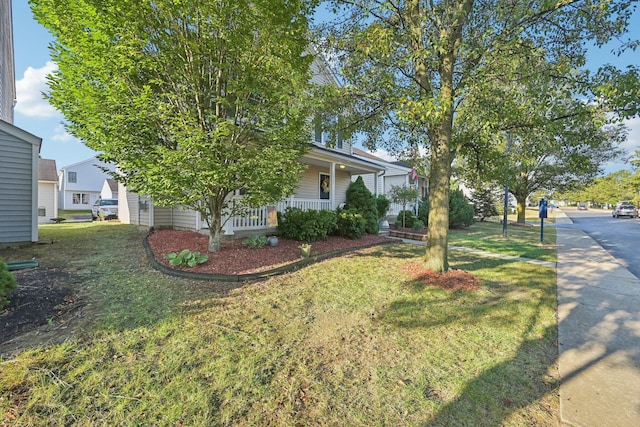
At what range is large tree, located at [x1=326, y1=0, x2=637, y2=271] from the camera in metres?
4.61

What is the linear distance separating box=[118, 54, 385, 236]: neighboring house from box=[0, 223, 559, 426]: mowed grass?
10.4 feet

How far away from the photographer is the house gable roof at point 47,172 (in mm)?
24875

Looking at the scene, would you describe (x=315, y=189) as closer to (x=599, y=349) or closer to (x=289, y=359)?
(x=289, y=359)

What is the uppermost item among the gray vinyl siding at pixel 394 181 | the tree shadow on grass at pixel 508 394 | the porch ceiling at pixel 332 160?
the gray vinyl siding at pixel 394 181

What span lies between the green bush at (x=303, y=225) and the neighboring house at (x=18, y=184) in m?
6.23

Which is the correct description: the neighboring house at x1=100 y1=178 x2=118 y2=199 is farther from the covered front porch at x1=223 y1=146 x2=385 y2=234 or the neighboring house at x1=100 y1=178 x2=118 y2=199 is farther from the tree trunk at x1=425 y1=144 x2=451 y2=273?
the tree trunk at x1=425 y1=144 x2=451 y2=273

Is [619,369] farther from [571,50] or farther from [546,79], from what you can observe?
[571,50]

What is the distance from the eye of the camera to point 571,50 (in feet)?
18.6

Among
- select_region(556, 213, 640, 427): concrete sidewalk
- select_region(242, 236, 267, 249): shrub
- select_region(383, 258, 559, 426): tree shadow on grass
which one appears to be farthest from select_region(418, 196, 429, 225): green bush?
select_region(242, 236, 267, 249): shrub

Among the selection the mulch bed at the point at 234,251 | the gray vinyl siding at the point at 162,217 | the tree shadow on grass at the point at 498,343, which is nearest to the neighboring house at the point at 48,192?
the gray vinyl siding at the point at 162,217

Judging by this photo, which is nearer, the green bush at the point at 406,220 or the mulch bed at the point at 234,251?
the mulch bed at the point at 234,251

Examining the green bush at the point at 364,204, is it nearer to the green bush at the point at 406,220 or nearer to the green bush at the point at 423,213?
the green bush at the point at 406,220

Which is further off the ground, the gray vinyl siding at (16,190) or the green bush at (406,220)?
the gray vinyl siding at (16,190)

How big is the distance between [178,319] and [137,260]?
3464 mm
